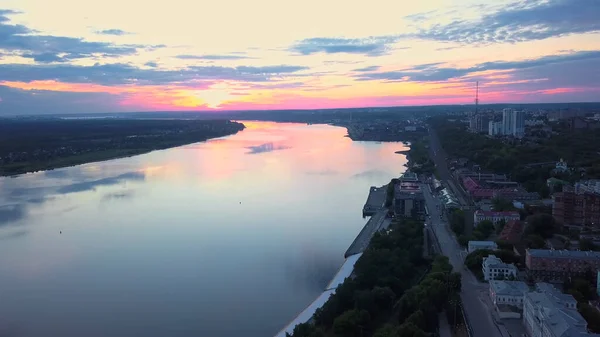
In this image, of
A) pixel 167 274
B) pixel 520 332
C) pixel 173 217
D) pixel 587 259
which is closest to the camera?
pixel 520 332

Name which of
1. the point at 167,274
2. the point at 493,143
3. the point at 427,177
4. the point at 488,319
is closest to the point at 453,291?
the point at 488,319

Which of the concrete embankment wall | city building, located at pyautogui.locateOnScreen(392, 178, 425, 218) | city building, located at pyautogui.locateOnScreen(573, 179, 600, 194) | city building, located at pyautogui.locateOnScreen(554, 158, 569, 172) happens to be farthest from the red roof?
city building, located at pyautogui.locateOnScreen(554, 158, 569, 172)

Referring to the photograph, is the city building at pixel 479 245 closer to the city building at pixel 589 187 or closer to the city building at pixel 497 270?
the city building at pixel 497 270

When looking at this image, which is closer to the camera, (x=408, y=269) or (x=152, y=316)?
(x=152, y=316)

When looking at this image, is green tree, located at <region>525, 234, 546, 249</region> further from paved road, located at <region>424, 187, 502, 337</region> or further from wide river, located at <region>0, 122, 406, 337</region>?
wide river, located at <region>0, 122, 406, 337</region>

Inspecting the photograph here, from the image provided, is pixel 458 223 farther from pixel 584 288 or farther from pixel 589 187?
pixel 589 187

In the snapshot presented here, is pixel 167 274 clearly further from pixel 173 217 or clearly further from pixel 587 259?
pixel 587 259

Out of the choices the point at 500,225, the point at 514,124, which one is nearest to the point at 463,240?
the point at 500,225

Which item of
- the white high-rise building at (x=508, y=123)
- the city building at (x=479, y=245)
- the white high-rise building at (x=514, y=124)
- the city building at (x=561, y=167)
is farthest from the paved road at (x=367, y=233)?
the white high-rise building at (x=508, y=123)
